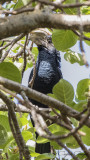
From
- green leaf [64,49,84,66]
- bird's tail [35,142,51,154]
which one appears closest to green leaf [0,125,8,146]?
green leaf [64,49,84,66]

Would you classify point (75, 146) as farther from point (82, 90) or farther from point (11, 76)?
point (11, 76)

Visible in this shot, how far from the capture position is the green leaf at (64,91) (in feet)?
4.03

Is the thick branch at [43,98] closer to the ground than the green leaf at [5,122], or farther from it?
farther from it

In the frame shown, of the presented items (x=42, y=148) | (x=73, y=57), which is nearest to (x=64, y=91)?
(x=73, y=57)

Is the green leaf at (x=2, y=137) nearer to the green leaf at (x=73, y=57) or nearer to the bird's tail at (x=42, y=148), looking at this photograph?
the green leaf at (x=73, y=57)

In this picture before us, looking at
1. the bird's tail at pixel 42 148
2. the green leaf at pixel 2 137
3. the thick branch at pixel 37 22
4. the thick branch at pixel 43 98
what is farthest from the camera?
the bird's tail at pixel 42 148

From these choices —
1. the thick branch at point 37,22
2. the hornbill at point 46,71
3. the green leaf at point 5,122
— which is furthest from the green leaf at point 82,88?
the hornbill at point 46,71

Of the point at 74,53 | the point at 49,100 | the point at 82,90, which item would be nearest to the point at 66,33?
the point at 82,90

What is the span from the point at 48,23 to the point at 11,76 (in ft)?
1.35

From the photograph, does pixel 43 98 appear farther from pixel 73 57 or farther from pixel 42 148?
pixel 42 148

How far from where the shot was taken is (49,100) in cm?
108

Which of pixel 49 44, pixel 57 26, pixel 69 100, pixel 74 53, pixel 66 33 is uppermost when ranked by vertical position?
pixel 57 26

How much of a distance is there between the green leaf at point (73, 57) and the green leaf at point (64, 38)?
0.86 meters

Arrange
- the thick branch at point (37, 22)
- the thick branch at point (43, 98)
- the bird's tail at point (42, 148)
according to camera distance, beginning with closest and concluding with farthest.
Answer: the thick branch at point (37, 22) → the thick branch at point (43, 98) → the bird's tail at point (42, 148)
